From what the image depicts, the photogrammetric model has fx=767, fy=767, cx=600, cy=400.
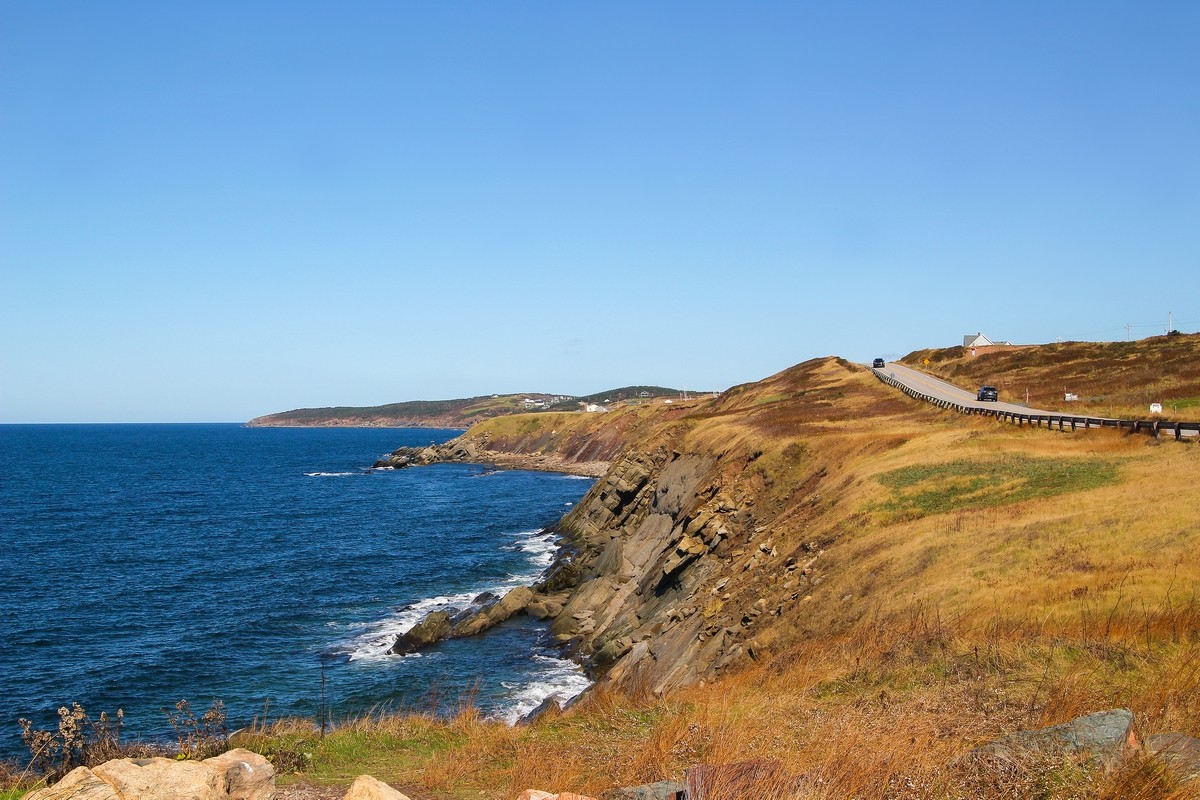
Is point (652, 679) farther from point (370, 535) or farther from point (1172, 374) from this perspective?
point (1172, 374)

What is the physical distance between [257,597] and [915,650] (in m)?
41.5

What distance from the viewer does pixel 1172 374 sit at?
6178cm

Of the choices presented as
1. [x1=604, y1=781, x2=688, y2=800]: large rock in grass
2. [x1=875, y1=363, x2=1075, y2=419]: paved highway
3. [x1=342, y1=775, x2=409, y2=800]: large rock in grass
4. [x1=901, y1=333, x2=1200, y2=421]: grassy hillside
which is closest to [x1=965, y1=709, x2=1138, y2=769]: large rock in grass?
[x1=604, y1=781, x2=688, y2=800]: large rock in grass

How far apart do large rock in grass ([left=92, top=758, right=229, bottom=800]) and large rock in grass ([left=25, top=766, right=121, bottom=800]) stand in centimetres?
12

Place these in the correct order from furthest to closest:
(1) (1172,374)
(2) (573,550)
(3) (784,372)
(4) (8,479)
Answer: (4) (8,479)
(3) (784,372)
(1) (1172,374)
(2) (573,550)

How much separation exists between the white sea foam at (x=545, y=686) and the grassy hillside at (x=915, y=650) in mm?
4509

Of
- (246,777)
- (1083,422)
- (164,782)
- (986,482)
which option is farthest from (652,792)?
(1083,422)

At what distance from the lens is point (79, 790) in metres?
8.94

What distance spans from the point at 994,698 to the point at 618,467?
50.3 metres

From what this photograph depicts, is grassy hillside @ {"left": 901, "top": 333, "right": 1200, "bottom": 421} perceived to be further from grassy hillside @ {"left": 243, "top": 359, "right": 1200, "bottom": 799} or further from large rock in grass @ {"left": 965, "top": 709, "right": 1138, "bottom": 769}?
large rock in grass @ {"left": 965, "top": 709, "right": 1138, "bottom": 769}

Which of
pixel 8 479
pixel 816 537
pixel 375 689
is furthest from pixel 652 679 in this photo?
pixel 8 479

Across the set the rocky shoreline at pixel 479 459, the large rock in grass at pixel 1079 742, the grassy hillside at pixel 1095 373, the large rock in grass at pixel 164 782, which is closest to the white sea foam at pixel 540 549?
the grassy hillside at pixel 1095 373

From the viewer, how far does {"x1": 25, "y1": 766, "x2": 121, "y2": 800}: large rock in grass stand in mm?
8828

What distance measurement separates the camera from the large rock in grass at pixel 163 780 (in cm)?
916
